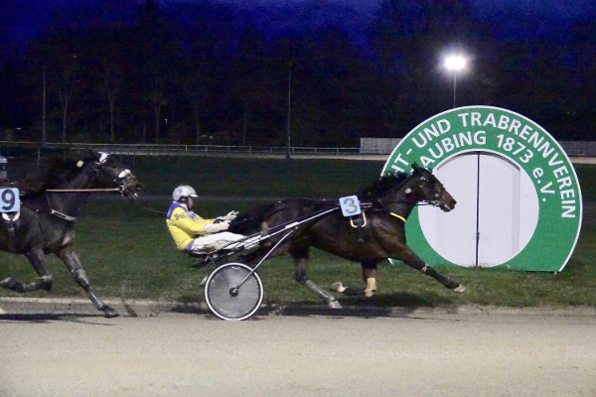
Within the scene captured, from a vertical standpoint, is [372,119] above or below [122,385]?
above

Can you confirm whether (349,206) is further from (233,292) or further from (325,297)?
(233,292)

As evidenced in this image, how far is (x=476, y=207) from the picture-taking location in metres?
13.2

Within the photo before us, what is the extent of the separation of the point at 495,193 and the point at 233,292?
5.48m

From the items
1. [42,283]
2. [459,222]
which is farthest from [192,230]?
[459,222]

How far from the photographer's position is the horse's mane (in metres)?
10.5

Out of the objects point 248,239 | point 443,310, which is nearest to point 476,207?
point 443,310

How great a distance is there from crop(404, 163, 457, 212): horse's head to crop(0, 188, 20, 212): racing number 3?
453 centimetres

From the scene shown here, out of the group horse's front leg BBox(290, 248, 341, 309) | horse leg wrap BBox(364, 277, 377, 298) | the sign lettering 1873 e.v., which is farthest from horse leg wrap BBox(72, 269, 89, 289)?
the sign lettering 1873 e.v.

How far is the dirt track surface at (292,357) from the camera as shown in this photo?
625 cm

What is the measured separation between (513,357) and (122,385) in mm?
3415

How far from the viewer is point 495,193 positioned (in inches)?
520

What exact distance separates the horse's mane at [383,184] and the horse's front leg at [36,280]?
3881 mm

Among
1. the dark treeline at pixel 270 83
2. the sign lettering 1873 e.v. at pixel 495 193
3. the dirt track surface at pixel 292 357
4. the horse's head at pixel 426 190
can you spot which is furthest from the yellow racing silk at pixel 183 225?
the dark treeline at pixel 270 83

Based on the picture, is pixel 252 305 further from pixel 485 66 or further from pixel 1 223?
pixel 485 66
